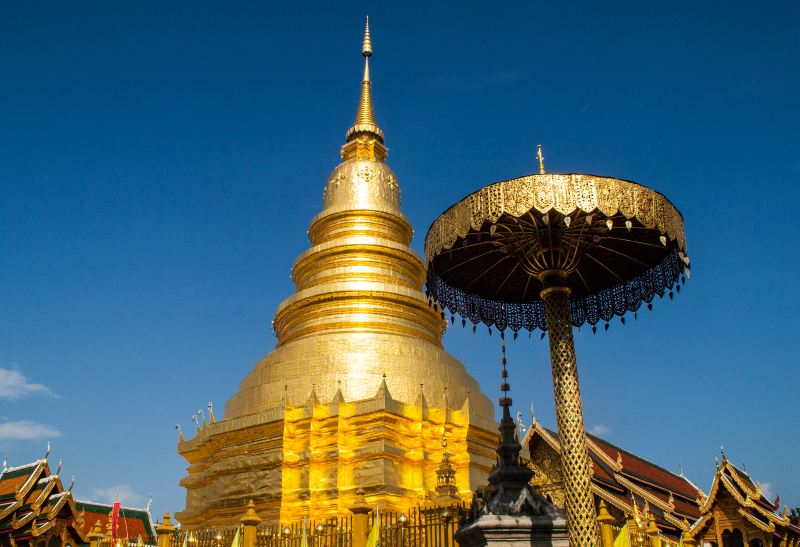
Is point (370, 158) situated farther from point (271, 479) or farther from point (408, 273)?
point (271, 479)

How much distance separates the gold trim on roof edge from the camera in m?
8.15

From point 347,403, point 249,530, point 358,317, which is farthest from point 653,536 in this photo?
point 358,317

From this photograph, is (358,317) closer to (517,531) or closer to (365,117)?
(365,117)

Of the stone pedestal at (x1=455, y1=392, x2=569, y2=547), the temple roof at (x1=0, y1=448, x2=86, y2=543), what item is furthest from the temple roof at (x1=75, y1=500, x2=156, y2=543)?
the stone pedestal at (x1=455, y1=392, x2=569, y2=547)

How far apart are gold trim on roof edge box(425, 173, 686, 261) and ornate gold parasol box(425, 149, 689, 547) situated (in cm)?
1

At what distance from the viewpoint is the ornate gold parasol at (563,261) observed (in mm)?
8164

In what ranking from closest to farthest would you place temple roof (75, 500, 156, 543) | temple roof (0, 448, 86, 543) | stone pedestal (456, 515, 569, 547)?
1. stone pedestal (456, 515, 569, 547)
2. temple roof (0, 448, 86, 543)
3. temple roof (75, 500, 156, 543)

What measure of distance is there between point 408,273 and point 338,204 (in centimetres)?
301

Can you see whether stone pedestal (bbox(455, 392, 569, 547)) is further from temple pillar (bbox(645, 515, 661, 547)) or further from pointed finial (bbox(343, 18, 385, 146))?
A: pointed finial (bbox(343, 18, 385, 146))

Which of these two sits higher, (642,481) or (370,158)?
(370,158)

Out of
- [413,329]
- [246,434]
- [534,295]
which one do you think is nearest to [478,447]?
[413,329]

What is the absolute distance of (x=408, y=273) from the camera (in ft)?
71.1

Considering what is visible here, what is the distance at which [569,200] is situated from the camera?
8.15 metres

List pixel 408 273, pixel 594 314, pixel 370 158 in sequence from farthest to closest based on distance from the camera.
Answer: pixel 370 158, pixel 408 273, pixel 594 314
